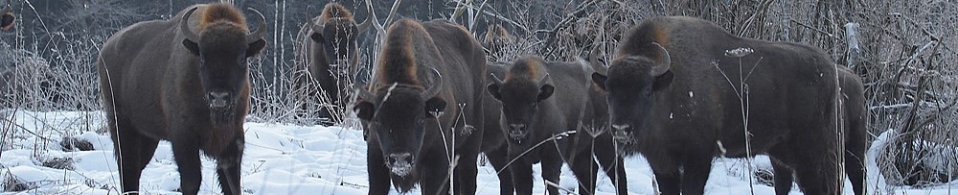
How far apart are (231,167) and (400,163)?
1.38 meters

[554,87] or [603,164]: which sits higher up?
[554,87]

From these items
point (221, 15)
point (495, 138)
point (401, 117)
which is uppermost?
point (221, 15)

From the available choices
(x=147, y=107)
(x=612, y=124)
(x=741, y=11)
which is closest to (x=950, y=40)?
(x=741, y=11)

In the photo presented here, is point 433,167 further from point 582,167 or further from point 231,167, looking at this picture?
point 582,167

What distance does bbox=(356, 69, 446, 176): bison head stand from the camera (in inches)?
278

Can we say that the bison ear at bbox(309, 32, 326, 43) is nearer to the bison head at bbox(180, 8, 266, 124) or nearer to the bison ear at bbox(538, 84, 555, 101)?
the bison ear at bbox(538, 84, 555, 101)

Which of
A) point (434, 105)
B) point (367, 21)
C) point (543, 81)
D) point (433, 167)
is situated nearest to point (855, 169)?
point (543, 81)

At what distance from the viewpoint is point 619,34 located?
12742 mm

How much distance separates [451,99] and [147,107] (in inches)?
76.4

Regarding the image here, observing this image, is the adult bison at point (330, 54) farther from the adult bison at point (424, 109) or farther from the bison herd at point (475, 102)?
the adult bison at point (424, 109)

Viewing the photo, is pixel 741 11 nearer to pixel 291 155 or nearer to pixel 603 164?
pixel 603 164

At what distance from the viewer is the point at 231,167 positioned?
779 cm

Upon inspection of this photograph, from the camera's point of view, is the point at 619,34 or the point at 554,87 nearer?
the point at 554,87

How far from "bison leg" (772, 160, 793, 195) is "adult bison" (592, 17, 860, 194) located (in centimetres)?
28
